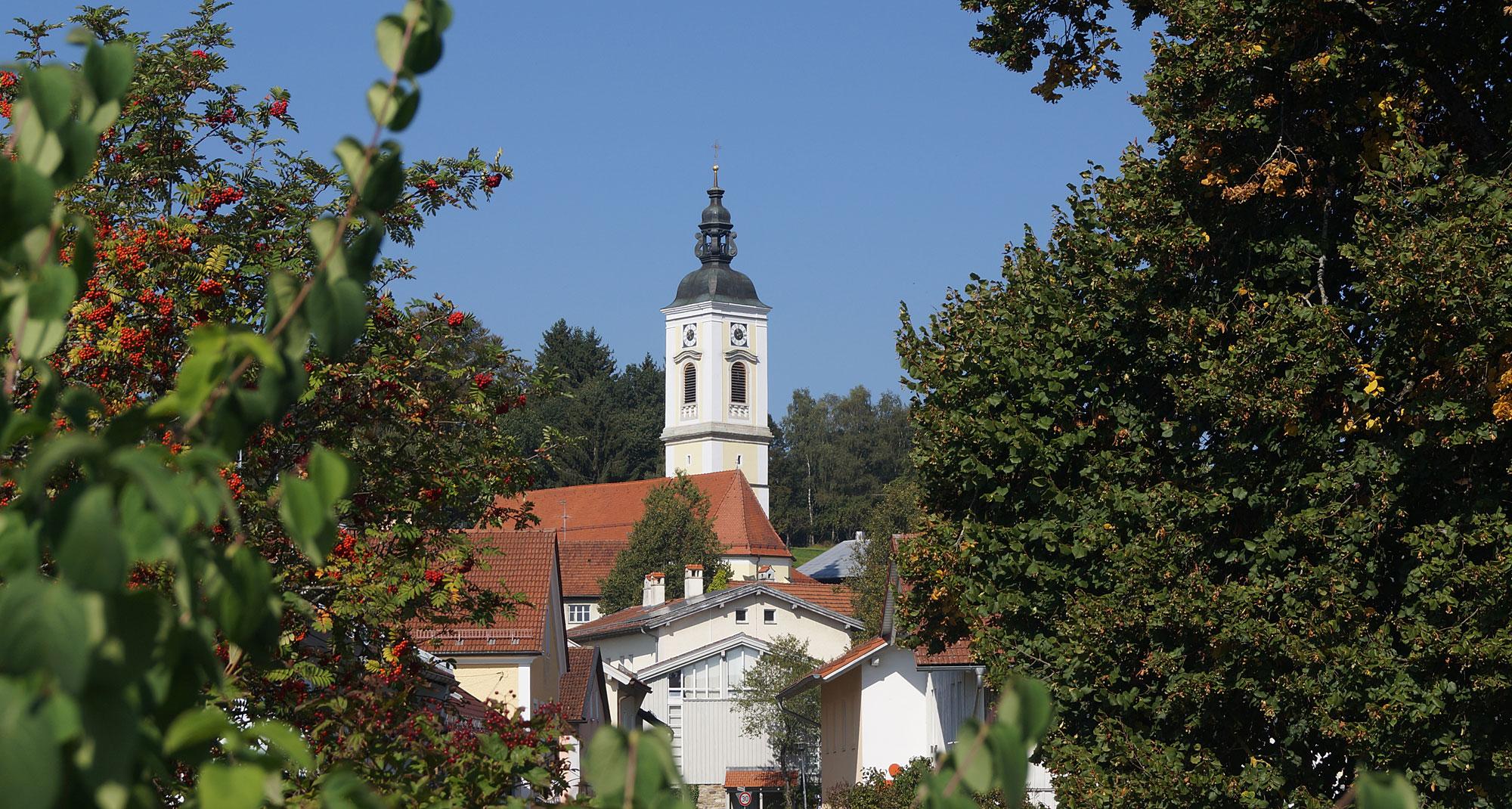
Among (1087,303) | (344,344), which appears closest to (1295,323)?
(1087,303)

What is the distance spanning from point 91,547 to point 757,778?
53501mm

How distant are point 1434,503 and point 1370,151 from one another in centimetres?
286

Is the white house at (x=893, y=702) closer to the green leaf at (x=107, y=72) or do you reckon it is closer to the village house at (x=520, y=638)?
the village house at (x=520, y=638)

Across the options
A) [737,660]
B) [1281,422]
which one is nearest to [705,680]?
[737,660]

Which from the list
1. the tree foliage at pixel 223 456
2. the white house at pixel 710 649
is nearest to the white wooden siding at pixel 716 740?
the white house at pixel 710 649

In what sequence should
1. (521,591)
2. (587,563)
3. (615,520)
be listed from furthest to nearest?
1. (615,520)
2. (587,563)
3. (521,591)

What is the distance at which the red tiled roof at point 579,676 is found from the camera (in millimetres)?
29984

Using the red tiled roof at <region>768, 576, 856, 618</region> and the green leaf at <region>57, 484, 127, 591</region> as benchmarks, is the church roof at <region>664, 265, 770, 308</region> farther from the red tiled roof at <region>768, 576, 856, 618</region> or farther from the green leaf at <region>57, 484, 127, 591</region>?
the green leaf at <region>57, 484, 127, 591</region>

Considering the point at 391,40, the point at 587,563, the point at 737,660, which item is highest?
the point at 587,563

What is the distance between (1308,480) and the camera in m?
11.6

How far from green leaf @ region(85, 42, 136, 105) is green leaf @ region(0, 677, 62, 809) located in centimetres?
80

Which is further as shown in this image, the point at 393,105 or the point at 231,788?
the point at 393,105

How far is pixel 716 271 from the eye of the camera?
103 meters

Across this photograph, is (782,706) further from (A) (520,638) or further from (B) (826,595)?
(A) (520,638)
